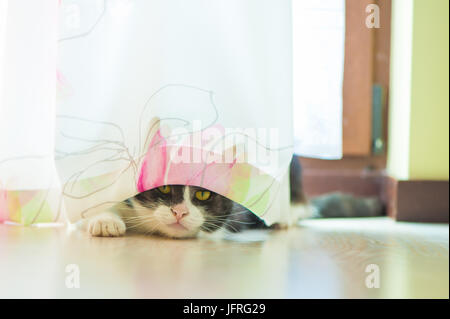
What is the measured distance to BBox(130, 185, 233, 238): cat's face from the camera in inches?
45.0

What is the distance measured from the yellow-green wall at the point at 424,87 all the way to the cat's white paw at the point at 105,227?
3.60ft

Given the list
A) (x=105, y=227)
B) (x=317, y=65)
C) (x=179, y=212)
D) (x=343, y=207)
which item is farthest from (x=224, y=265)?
(x=343, y=207)

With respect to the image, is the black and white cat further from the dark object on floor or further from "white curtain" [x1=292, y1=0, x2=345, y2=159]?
the dark object on floor

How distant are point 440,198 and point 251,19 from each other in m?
1.03

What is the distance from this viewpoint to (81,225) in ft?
4.09

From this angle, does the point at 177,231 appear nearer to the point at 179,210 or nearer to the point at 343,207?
the point at 179,210

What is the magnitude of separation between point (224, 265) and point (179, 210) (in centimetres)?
29

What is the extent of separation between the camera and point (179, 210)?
3.72 ft

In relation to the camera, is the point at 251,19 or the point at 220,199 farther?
the point at 220,199

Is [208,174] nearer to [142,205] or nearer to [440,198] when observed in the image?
[142,205]

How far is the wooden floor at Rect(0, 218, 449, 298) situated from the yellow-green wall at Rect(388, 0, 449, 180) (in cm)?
41

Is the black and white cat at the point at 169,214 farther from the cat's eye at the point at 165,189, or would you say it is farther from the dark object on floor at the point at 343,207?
the dark object on floor at the point at 343,207

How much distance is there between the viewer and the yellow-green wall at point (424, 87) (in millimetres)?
1554
